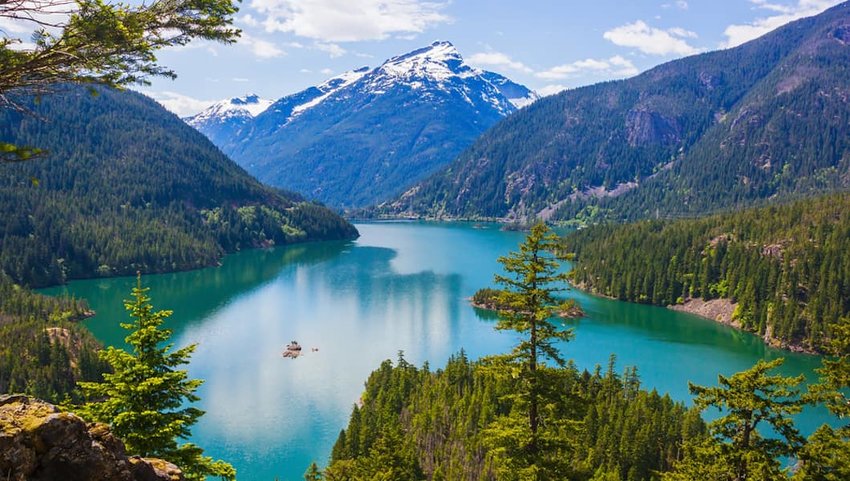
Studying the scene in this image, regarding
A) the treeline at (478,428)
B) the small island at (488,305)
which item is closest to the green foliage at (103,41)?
the treeline at (478,428)

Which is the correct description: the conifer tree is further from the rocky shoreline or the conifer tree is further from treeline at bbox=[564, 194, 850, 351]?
the rocky shoreline

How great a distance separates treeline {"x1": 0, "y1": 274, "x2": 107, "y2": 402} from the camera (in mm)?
65562

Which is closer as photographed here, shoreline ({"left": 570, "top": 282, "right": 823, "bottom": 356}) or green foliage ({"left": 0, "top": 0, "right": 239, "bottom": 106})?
green foliage ({"left": 0, "top": 0, "right": 239, "bottom": 106})

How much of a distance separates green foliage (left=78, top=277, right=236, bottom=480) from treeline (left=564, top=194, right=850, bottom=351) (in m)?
93.0

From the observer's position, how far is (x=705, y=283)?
12350 cm

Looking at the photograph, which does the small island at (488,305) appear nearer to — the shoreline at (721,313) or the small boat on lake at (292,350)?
the shoreline at (721,313)

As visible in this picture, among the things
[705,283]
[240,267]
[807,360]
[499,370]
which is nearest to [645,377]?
[807,360]

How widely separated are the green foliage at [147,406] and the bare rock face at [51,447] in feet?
15.0

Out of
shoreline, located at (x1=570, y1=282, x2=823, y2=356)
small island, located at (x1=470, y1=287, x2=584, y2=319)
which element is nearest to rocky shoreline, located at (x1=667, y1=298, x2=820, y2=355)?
shoreline, located at (x1=570, y1=282, x2=823, y2=356)

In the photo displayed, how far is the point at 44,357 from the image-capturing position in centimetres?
7088

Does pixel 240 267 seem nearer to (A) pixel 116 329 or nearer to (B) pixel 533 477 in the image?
(A) pixel 116 329

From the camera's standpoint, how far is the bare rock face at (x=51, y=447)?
11.6 m

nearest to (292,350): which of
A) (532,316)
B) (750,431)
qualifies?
(532,316)

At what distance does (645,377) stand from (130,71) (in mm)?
74924
